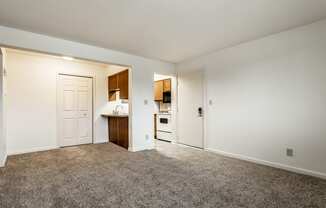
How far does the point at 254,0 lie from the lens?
2.16 m

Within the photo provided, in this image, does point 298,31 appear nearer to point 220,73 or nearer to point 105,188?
point 220,73

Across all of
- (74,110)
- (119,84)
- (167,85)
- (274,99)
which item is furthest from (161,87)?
(274,99)

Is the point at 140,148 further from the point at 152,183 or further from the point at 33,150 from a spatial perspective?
the point at 33,150

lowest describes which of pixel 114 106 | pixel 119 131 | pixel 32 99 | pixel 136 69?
pixel 119 131

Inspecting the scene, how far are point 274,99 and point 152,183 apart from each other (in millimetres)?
2498

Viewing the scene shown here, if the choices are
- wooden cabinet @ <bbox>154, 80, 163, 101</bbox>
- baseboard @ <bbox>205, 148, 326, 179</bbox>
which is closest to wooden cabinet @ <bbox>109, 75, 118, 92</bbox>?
wooden cabinet @ <bbox>154, 80, 163, 101</bbox>

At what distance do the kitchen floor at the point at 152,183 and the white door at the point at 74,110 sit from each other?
4.13ft

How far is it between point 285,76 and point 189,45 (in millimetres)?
1830

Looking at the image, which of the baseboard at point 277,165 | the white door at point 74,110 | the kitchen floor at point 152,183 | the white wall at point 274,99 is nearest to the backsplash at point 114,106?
the white door at point 74,110

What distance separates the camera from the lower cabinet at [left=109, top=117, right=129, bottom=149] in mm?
4566

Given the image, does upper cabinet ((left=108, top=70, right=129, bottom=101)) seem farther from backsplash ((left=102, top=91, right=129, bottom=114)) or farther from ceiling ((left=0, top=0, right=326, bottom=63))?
ceiling ((left=0, top=0, right=326, bottom=63))

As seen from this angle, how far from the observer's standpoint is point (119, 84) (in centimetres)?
490

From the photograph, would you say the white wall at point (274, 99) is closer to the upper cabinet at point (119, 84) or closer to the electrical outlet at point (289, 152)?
the electrical outlet at point (289, 152)

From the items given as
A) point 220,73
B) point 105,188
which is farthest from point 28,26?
point 220,73
